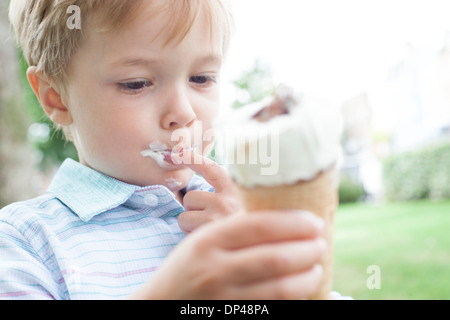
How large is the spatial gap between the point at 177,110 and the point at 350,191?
1399cm

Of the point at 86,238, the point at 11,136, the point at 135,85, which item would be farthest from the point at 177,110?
the point at 11,136

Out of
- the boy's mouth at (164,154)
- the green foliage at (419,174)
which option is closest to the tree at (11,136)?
the boy's mouth at (164,154)

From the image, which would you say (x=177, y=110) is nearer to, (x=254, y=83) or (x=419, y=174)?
(x=419, y=174)

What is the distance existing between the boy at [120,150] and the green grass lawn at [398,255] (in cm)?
334

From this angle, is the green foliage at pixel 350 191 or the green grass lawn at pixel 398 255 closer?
the green grass lawn at pixel 398 255

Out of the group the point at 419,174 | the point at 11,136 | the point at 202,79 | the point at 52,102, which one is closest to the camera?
the point at 202,79

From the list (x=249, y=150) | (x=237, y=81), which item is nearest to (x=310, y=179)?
(x=249, y=150)

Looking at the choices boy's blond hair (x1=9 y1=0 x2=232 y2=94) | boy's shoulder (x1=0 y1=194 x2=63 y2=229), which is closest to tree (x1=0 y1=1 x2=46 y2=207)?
boy's blond hair (x1=9 y1=0 x2=232 y2=94)

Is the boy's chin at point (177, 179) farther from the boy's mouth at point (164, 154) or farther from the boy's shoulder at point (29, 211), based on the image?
the boy's shoulder at point (29, 211)

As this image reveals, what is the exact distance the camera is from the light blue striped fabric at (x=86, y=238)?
96 cm

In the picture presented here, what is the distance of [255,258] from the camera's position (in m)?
0.60

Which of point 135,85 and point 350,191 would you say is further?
point 350,191

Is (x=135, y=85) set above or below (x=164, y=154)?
above

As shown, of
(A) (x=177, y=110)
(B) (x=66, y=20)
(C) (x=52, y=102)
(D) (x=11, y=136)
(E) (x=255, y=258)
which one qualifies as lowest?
(E) (x=255, y=258)
